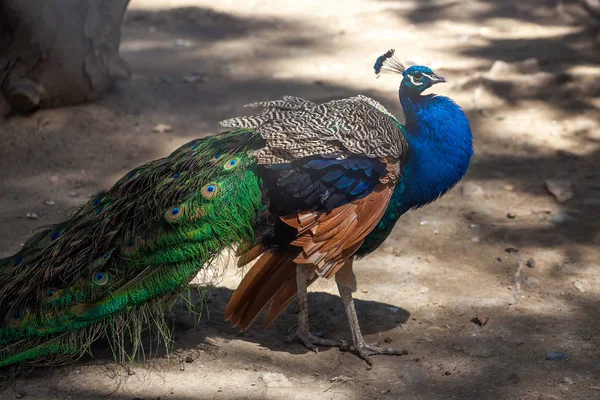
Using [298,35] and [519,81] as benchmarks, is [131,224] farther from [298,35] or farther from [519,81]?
[298,35]

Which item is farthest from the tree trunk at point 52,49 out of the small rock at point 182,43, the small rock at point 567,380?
the small rock at point 567,380

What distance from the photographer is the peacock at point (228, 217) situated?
3.69m

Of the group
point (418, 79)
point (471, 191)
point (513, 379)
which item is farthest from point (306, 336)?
point (471, 191)

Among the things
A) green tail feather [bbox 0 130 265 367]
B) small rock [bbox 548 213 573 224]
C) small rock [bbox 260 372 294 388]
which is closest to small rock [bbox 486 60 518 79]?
small rock [bbox 548 213 573 224]

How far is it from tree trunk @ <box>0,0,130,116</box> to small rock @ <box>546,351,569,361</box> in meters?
4.39

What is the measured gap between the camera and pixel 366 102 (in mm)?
4215

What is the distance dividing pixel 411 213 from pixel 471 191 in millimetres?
559

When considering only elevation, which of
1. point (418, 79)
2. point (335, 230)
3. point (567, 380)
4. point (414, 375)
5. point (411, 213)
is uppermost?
point (418, 79)

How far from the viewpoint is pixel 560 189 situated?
587 cm

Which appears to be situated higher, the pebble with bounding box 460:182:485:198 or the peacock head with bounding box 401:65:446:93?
the peacock head with bounding box 401:65:446:93

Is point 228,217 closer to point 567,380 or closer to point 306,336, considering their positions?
point 306,336

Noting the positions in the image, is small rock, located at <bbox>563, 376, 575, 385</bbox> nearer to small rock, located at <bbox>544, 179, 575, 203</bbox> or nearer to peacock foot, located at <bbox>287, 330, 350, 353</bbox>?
peacock foot, located at <bbox>287, 330, 350, 353</bbox>

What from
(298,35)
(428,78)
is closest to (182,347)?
(428,78)

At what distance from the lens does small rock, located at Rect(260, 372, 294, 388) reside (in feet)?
12.5
